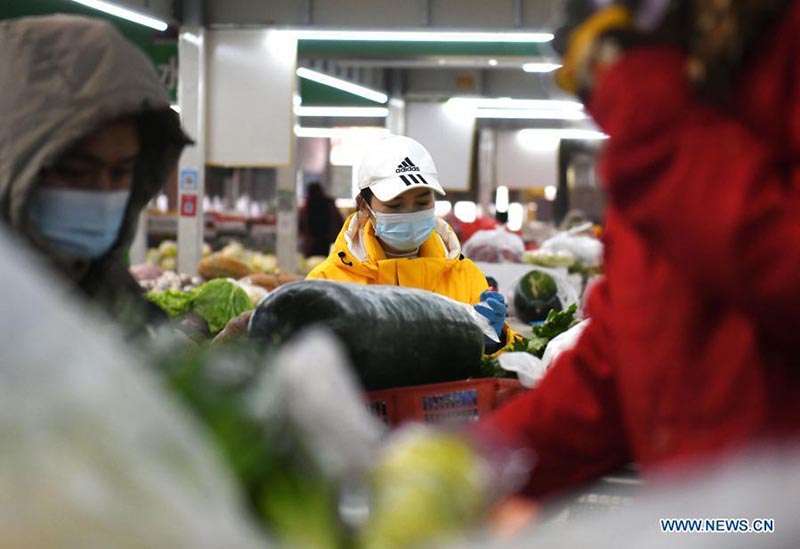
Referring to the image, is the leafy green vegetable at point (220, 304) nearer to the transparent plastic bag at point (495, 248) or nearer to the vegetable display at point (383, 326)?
the transparent plastic bag at point (495, 248)

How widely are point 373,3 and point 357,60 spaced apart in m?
4.37

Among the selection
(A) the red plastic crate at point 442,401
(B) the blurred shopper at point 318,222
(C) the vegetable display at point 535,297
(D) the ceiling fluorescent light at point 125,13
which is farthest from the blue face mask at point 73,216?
(B) the blurred shopper at point 318,222

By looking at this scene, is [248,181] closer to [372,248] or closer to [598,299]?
[372,248]

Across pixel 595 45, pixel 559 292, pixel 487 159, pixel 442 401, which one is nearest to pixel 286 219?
pixel 559 292

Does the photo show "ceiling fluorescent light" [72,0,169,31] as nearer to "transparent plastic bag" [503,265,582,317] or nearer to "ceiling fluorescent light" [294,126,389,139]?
"transparent plastic bag" [503,265,582,317]

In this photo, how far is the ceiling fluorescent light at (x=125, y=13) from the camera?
836 cm

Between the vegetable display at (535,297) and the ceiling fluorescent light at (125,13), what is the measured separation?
13.1 ft

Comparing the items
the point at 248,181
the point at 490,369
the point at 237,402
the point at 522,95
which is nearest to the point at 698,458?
the point at 237,402

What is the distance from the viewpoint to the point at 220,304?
6.32 metres

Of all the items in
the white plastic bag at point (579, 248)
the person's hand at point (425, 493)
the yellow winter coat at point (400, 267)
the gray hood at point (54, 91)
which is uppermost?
the gray hood at point (54, 91)

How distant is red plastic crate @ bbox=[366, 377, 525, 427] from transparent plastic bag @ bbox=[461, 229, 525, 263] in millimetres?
5375

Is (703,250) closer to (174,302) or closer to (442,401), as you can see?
(442,401)

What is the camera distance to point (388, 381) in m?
2.80

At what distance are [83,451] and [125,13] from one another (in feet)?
28.1
